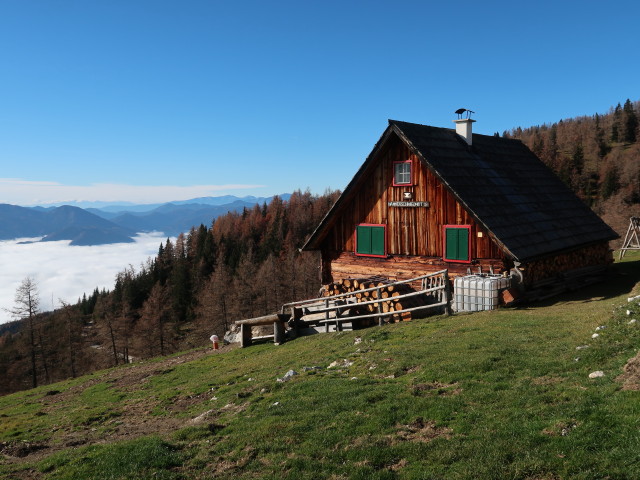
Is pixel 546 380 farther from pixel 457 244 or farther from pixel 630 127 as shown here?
pixel 630 127

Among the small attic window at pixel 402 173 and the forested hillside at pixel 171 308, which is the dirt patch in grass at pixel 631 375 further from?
the forested hillside at pixel 171 308

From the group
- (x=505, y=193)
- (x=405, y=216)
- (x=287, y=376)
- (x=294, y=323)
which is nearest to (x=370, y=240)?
(x=405, y=216)

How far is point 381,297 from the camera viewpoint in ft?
65.4

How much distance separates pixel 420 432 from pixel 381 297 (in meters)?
12.4

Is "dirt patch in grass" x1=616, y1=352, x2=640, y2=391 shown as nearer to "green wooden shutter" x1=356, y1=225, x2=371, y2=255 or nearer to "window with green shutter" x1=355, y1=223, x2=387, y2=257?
"window with green shutter" x1=355, y1=223, x2=387, y2=257

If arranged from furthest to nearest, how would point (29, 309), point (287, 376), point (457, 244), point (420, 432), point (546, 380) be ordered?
point (29, 309) → point (457, 244) → point (287, 376) → point (546, 380) → point (420, 432)

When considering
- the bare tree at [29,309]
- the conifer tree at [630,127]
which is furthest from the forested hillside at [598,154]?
the bare tree at [29,309]

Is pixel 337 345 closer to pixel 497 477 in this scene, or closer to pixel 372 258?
pixel 372 258

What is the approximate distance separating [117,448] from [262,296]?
73338 mm

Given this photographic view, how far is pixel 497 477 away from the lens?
5793 mm

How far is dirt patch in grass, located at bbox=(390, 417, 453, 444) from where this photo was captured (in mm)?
7320

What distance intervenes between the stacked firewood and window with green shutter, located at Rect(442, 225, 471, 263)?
242 centimetres

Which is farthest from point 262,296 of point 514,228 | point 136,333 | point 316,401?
point 316,401

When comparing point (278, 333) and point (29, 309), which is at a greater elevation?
point (278, 333)
